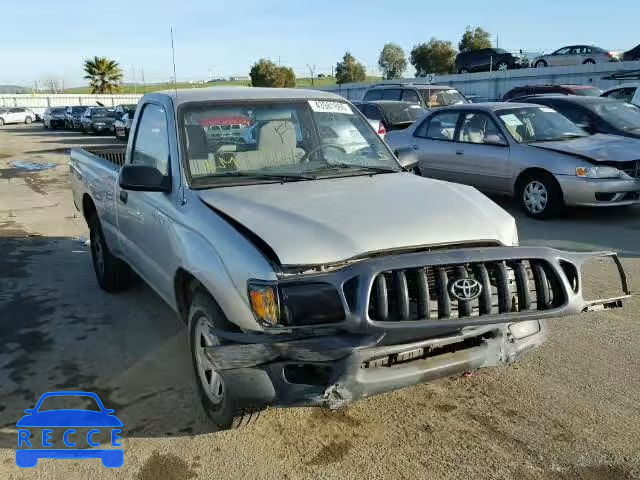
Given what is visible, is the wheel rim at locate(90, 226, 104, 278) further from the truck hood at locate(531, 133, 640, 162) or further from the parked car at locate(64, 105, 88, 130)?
the parked car at locate(64, 105, 88, 130)

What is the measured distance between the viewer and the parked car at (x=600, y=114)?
10.4 m

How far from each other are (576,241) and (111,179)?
5.26 metres

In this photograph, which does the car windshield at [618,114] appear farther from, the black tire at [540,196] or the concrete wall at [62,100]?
the concrete wall at [62,100]

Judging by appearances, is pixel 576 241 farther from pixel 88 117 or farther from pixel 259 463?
pixel 88 117

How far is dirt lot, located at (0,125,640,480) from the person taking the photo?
310 cm

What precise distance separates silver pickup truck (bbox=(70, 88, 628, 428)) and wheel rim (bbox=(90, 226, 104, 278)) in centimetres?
195

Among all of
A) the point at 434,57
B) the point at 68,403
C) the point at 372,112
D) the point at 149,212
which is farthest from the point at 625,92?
the point at 434,57

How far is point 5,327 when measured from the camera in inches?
198

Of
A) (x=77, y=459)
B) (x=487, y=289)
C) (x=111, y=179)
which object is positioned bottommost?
(x=77, y=459)

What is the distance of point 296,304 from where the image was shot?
2.80m

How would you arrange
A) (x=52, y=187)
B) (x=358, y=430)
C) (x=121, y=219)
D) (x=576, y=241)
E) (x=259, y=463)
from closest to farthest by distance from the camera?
(x=259, y=463)
(x=358, y=430)
(x=121, y=219)
(x=576, y=241)
(x=52, y=187)

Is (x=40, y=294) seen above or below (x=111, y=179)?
below

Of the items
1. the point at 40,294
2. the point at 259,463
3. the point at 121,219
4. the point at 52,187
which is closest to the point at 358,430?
the point at 259,463

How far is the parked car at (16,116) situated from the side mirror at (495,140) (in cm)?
4592
